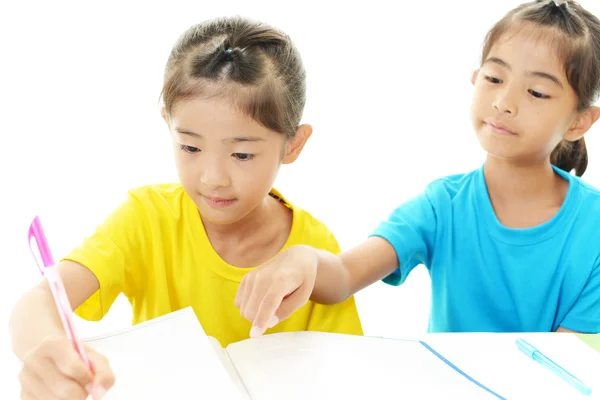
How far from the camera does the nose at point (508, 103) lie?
958 mm

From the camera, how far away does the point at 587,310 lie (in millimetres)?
997

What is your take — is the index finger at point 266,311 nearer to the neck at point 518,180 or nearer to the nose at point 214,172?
the nose at point 214,172

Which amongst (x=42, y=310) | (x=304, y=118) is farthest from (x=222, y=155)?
(x=304, y=118)

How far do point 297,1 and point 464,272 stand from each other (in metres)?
0.78

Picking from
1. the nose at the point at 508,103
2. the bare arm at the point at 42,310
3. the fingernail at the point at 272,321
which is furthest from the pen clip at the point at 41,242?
the nose at the point at 508,103

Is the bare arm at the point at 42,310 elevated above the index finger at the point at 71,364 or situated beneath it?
situated beneath

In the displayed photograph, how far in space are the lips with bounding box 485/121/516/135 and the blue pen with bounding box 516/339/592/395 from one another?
30 cm

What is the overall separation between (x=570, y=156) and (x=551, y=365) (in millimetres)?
488

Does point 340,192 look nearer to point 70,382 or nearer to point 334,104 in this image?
point 334,104

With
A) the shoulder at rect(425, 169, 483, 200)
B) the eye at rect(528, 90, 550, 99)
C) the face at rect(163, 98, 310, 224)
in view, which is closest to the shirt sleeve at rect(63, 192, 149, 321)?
the face at rect(163, 98, 310, 224)

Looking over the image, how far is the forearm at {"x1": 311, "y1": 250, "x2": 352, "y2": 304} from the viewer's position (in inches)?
35.9

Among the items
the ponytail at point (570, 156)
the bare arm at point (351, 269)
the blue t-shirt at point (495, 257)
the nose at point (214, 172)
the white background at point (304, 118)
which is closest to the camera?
the nose at point (214, 172)

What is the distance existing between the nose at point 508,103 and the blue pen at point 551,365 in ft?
1.01

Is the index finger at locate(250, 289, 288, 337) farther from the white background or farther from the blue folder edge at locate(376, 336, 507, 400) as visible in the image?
the white background
